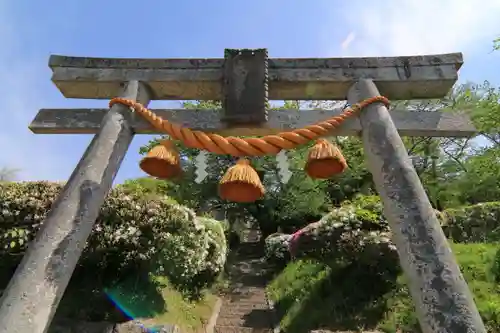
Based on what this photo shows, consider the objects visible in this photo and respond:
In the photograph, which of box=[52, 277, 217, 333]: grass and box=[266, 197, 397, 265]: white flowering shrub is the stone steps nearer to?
box=[52, 277, 217, 333]: grass

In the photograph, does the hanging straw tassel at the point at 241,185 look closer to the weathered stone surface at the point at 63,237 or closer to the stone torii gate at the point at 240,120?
the stone torii gate at the point at 240,120

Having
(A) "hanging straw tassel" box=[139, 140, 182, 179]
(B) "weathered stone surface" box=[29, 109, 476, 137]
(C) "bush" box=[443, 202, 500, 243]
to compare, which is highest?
(C) "bush" box=[443, 202, 500, 243]

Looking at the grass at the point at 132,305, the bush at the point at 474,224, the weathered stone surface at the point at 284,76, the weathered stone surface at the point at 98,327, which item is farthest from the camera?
the bush at the point at 474,224

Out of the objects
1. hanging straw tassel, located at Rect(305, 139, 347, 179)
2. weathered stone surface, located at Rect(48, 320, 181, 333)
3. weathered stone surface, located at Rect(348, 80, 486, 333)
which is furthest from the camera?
weathered stone surface, located at Rect(48, 320, 181, 333)

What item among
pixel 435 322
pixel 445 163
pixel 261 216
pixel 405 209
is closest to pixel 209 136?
pixel 405 209

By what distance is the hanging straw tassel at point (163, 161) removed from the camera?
385cm

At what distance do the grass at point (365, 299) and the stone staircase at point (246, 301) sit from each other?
0.66m

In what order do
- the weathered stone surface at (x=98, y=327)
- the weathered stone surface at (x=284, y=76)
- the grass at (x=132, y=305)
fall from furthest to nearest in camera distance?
the grass at (x=132, y=305) → the weathered stone surface at (x=98, y=327) → the weathered stone surface at (x=284, y=76)

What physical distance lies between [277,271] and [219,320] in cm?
476

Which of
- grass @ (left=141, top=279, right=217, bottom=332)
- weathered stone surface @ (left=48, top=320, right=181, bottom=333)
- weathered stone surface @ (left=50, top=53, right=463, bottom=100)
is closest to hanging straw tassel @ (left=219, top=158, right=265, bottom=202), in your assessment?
weathered stone surface @ (left=50, top=53, right=463, bottom=100)

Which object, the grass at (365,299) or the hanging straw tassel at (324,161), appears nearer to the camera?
the hanging straw tassel at (324,161)

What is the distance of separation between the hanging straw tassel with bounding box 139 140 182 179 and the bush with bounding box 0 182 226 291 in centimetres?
292

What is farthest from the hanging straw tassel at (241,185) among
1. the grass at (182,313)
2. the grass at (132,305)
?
the grass at (182,313)

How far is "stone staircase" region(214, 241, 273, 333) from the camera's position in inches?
359
